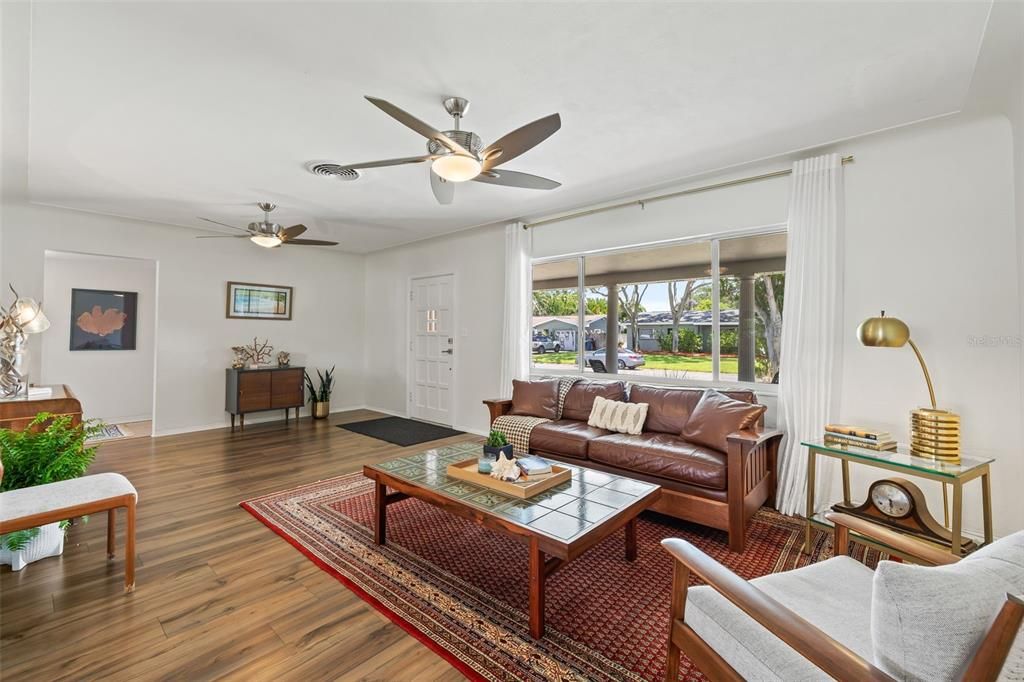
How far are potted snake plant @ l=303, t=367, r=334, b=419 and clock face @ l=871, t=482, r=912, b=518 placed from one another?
6.42m

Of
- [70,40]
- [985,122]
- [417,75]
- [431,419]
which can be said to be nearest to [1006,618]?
[417,75]

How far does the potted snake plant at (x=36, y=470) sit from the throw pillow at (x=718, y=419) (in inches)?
150

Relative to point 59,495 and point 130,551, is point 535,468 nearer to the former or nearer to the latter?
point 130,551

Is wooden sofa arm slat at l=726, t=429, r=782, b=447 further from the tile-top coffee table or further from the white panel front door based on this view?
the white panel front door

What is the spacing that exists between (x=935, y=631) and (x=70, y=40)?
3.65m

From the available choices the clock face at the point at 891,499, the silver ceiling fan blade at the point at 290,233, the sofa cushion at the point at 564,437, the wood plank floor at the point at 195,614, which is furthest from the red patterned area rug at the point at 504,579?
the silver ceiling fan blade at the point at 290,233

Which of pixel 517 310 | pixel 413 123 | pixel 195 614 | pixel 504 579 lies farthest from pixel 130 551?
pixel 517 310

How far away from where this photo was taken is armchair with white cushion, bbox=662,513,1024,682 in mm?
824

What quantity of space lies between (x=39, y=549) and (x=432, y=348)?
14.4ft

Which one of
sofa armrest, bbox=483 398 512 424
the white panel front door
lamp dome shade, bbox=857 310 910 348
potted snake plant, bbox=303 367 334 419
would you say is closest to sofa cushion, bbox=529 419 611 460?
sofa armrest, bbox=483 398 512 424

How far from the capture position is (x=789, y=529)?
2.95 meters

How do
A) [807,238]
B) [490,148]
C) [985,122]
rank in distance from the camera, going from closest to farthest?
1. [490,148]
2. [985,122]
3. [807,238]

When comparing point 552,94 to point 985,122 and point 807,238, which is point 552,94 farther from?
point 985,122

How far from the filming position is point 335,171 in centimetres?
359
